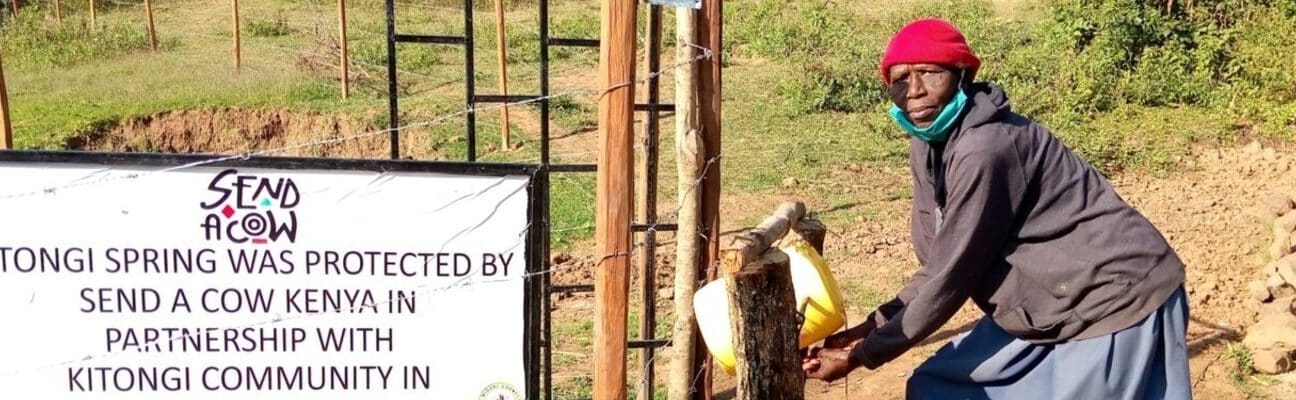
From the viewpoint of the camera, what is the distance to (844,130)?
30.9ft

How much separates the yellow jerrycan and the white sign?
0.49m

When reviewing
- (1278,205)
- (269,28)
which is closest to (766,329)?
(1278,205)

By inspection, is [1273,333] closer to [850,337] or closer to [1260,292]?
[1260,292]

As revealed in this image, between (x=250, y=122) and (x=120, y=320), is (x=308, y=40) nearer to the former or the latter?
(x=250, y=122)

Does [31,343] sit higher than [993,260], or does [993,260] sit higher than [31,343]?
[993,260]

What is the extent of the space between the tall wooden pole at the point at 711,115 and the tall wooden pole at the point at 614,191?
21.1 inches

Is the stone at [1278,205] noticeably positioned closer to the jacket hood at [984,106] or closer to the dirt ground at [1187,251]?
the dirt ground at [1187,251]

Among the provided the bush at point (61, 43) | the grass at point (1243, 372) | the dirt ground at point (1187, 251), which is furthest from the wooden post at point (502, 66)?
the bush at point (61, 43)

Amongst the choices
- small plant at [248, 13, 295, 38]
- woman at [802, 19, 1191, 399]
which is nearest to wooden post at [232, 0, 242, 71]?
small plant at [248, 13, 295, 38]

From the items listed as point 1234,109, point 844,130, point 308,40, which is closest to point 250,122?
point 308,40

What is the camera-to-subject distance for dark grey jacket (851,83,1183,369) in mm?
2428

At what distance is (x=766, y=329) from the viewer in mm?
2711

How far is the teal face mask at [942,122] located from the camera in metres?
2.46

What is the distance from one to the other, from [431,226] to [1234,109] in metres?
8.08
